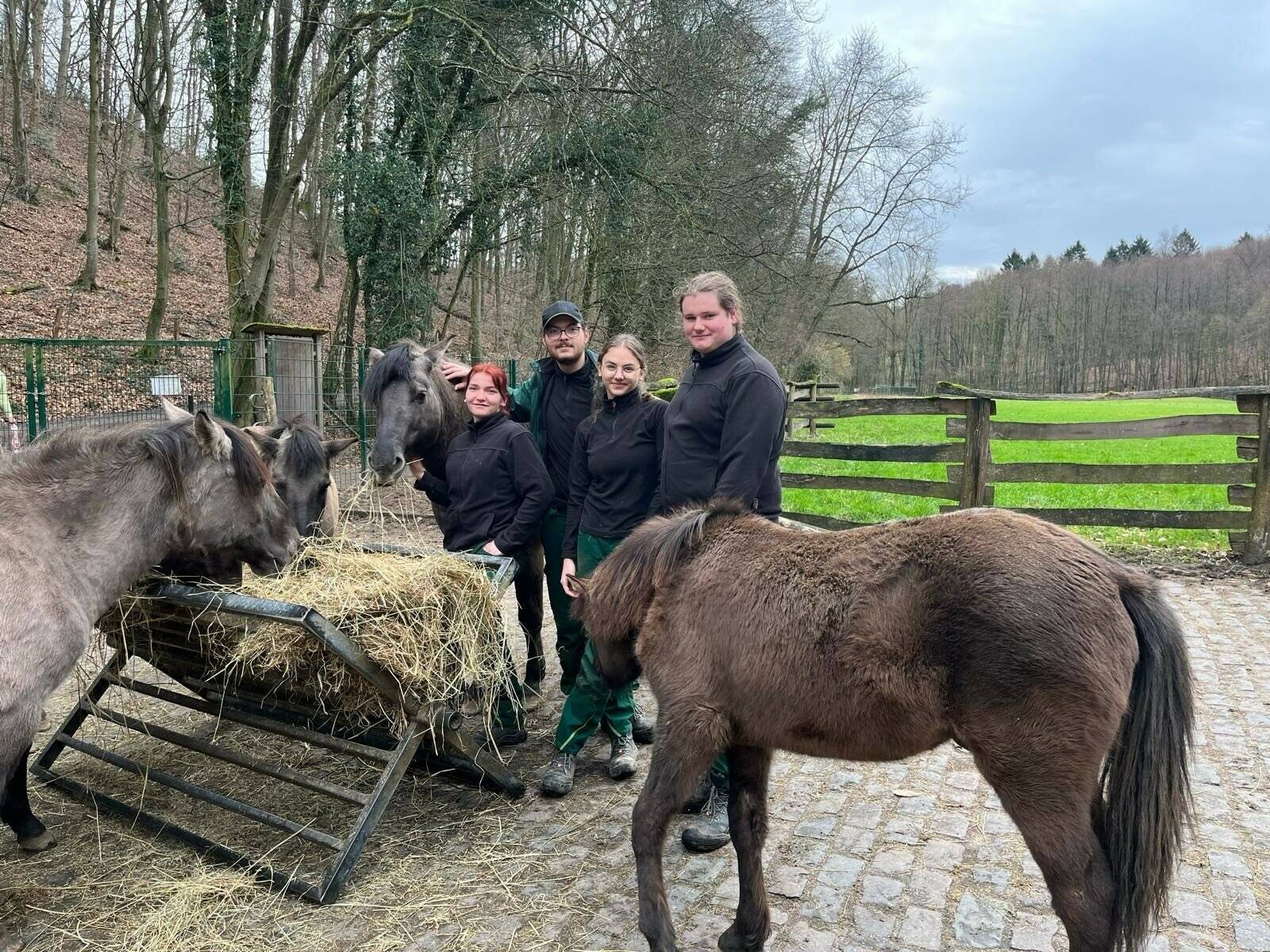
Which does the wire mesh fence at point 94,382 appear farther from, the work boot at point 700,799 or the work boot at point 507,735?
the work boot at point 700,799

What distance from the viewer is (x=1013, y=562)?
2.29 metres

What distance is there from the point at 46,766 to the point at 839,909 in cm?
400

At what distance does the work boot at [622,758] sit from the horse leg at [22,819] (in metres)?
2.52

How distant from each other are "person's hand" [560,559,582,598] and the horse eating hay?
0.66m

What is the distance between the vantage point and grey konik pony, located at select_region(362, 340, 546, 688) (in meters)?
4.88

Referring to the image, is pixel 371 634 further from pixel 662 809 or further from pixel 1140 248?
pixel 1140 248

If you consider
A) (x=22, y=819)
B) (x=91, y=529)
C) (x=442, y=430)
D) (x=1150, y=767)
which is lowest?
(x=22, y=819)

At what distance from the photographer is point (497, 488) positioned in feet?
14.3

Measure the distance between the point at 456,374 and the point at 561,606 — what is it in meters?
1.74

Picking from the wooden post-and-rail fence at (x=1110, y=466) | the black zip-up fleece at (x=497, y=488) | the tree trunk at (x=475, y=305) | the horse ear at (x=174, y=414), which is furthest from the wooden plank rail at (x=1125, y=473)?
the tree trunk at (x=475, y=305)

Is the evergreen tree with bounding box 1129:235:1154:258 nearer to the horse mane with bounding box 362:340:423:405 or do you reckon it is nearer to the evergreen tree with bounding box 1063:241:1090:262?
the evergreen tree with bounding box 1063:241:1090:262

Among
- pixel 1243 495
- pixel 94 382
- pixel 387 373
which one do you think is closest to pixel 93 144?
pixel 94 382

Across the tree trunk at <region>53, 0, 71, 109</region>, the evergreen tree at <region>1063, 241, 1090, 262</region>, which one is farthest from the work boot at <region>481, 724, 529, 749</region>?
the evergreen tree at <region>1063, 241, 1090, 262</region>

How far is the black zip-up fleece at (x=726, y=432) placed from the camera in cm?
333
